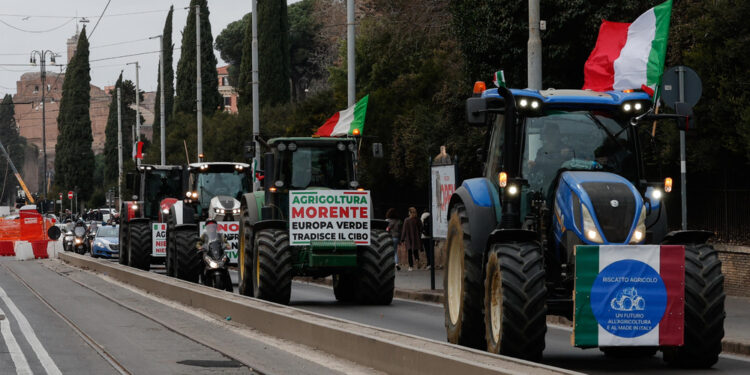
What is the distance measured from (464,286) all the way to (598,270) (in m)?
2.00

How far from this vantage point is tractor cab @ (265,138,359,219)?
73.8 ft

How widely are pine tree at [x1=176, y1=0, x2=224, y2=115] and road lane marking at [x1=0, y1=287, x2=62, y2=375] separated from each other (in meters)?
63.2

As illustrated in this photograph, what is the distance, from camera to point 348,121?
97.3 ft

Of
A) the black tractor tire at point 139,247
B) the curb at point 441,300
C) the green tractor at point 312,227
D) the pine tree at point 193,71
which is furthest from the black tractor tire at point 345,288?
the pine tree at point 193,71

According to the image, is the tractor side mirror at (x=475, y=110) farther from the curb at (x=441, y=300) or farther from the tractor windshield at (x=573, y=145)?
the curb at (x=441, y=300)

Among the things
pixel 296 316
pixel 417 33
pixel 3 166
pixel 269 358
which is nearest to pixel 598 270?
pixel 269 358

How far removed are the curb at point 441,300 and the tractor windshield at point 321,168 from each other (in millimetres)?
2866

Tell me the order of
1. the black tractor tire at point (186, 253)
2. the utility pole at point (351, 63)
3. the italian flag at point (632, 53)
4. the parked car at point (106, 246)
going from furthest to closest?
1. the parked car at point (106, 246)
2. the utility pole at point (351, 63)
3. the black tractor tire at point (186, 253)
4. the italian flag at point (632, 53)

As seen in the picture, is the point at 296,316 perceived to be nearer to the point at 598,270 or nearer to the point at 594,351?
the point at 594,351

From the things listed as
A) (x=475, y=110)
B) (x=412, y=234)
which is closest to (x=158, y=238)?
(x=412, y=234)

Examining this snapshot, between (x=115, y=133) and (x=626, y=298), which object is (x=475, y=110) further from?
(x=115, y=133)

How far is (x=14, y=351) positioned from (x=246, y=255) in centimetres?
832

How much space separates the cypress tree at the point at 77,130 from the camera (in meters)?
118

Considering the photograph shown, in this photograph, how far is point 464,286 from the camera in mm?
12844
